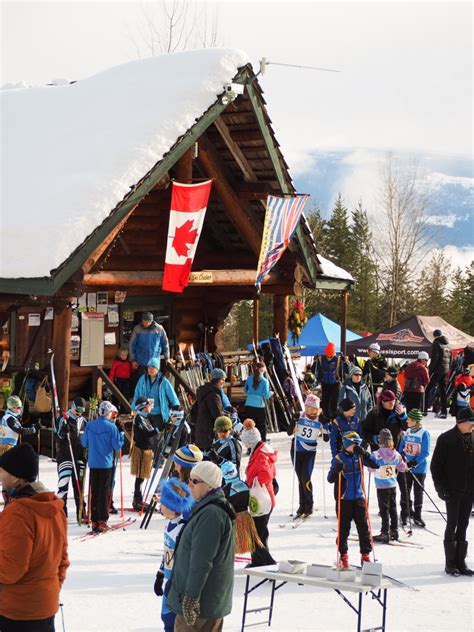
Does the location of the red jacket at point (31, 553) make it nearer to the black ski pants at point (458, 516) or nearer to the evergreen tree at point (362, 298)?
the black ski pants at point (458, 516)

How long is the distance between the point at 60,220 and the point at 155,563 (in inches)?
250

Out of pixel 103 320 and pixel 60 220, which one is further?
pixel 103 320

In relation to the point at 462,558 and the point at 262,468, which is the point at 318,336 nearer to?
the point at 462,558

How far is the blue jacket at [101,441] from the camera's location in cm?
1204

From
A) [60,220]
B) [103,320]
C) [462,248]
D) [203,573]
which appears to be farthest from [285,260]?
[462,248]

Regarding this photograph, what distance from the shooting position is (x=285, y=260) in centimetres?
2059

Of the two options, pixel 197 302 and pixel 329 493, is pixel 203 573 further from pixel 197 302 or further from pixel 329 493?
pixel 197 302

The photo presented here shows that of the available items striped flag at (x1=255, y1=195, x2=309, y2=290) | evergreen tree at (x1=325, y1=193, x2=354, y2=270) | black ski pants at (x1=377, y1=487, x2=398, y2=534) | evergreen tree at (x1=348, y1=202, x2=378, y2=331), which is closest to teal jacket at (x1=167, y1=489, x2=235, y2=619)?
black ski pants at (x1=377, y1=487, x2=398, y2=534)

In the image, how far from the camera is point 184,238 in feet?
54.5

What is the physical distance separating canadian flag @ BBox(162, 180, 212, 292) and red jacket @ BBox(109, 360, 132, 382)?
2.07 m

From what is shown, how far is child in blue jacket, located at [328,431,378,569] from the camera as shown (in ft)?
34.2

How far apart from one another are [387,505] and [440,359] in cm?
1186

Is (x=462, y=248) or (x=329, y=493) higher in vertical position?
(x=462, y=248)

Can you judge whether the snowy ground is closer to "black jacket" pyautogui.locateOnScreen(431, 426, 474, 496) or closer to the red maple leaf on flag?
"black jacket" pyautogui.locateOnScreen(431, 426, 474, 496)
